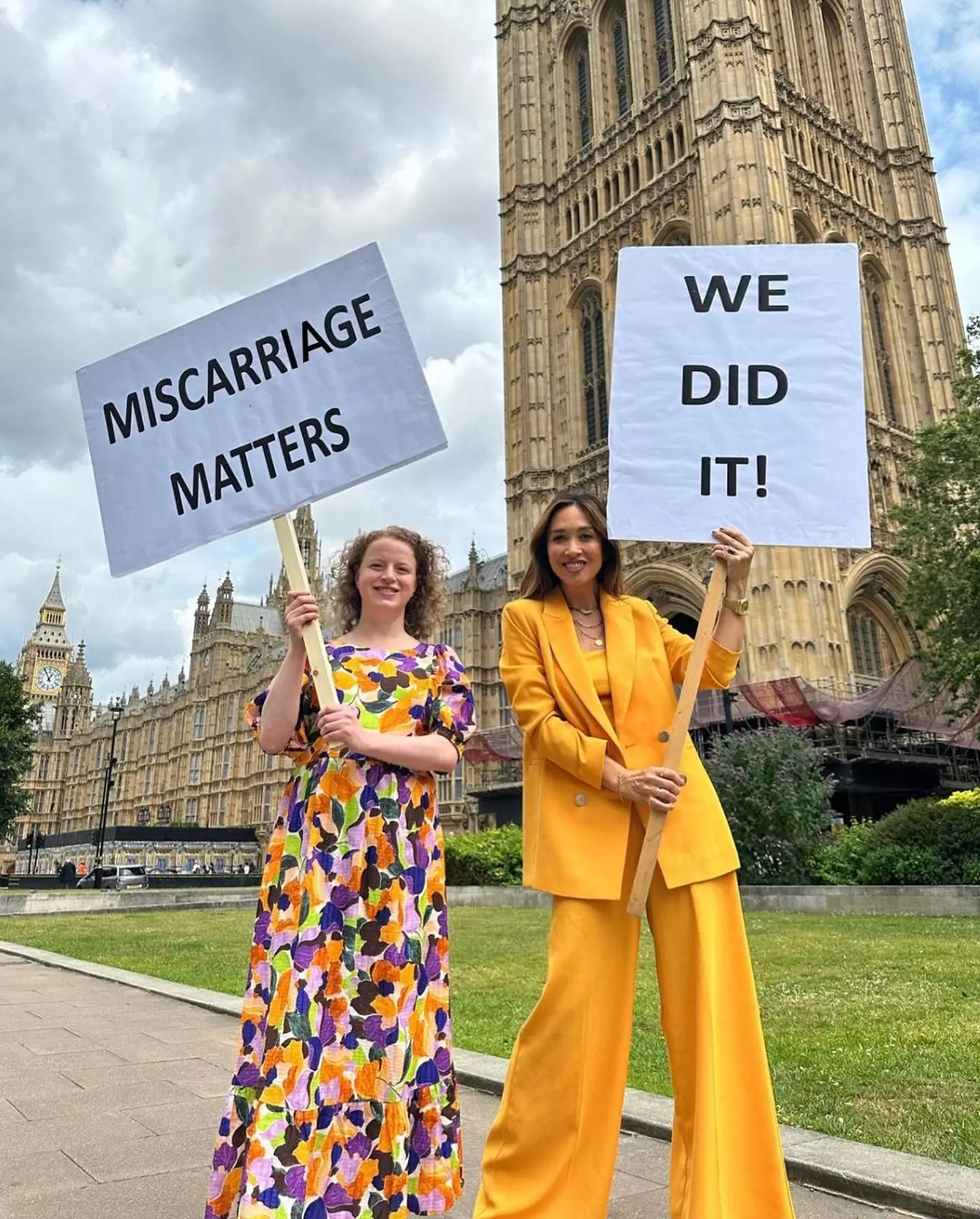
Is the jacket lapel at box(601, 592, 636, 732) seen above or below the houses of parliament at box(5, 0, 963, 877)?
below

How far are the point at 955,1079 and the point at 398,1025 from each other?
2905 mm

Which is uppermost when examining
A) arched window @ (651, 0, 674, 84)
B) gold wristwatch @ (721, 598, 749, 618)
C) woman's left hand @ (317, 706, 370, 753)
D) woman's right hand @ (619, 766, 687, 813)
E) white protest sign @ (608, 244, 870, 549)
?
arched window @ (651, 0, 674, 84)

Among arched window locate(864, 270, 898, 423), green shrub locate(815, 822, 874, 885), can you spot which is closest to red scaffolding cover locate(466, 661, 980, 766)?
green shrub locate(815, 822, 874, 885)

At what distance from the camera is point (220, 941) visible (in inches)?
484

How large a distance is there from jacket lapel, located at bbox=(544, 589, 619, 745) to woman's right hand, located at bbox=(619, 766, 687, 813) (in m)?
0.18

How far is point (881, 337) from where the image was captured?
35938 millimetres

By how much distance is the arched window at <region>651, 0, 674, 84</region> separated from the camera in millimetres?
38125

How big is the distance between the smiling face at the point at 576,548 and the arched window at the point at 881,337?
35.3 meters

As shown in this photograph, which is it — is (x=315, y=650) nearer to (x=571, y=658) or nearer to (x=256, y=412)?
(x=571, y=658)

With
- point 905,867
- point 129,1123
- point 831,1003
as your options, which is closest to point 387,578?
point 129,1123

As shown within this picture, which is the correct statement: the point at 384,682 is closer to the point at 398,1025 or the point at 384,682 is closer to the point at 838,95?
the point at 398,1025

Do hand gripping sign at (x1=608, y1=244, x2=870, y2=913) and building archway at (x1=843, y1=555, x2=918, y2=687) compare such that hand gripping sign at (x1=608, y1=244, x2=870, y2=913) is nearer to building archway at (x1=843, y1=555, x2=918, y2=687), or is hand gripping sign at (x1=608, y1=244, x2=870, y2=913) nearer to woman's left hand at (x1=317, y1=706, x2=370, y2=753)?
woman's left hand at (x1=317, y1=706, x2=370, y2=753)

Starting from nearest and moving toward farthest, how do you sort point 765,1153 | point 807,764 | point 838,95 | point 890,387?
point 765,1153, point 807,764, point 890,387, point 838,95

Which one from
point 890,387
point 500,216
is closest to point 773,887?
point 890,387
